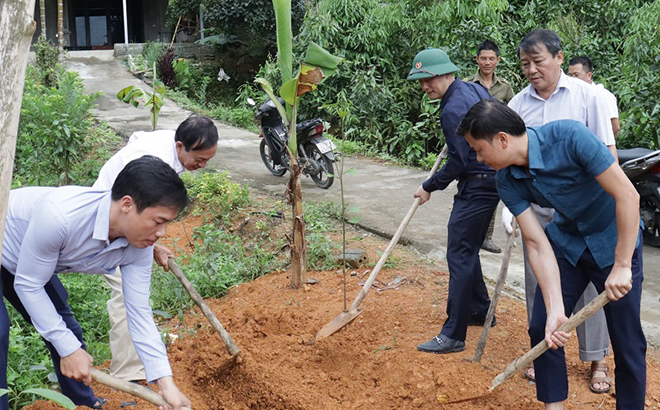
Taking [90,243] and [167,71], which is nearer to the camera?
[90,243]

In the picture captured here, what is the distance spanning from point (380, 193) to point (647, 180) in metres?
2.79

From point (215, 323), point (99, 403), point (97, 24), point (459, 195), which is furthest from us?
point (97, 24)

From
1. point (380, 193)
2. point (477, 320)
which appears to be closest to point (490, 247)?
point (477, 320)

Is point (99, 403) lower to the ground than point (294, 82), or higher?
lower

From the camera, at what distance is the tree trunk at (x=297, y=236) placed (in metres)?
4.78

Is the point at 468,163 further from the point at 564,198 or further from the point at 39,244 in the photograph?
the point at 39,244

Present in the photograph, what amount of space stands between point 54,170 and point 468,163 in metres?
5.77

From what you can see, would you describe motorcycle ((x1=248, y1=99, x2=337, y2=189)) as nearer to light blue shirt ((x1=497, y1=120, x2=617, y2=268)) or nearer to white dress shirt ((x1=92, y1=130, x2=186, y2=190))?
white dress shirt ((x1=92, y1=130, x2=186, y2=190))

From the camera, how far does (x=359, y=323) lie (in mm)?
4355

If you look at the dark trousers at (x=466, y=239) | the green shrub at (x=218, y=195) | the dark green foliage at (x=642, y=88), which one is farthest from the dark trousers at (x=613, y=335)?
the dark green foliage at (x=642, y=88)

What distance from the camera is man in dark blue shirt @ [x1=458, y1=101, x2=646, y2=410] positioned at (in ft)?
8.52

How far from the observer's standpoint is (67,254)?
264cm

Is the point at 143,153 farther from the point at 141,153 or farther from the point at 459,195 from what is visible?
the point at 459,195

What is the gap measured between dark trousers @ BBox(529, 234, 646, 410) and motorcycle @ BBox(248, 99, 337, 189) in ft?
14.3
